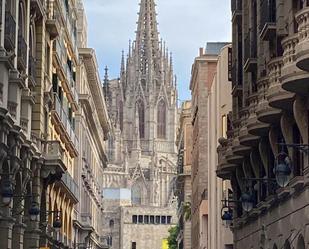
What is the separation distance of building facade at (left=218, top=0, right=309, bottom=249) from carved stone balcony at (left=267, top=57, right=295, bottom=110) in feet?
0.09

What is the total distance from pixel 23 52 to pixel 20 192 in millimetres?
5427

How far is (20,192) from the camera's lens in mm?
41875

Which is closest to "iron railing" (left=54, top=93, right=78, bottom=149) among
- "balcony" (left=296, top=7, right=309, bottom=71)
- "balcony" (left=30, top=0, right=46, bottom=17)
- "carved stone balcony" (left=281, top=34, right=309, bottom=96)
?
"balcony" (left=30, top=0, right=46, bottom=17)

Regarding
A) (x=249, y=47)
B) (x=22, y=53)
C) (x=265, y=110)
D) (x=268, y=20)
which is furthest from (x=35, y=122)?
(x=265, y=110)

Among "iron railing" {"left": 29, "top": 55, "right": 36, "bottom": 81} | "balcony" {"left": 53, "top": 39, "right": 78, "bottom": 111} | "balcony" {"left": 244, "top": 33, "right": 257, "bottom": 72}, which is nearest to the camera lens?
"balcony" {"left": 244, "top": 33, "right": 257, "bottom": 72}

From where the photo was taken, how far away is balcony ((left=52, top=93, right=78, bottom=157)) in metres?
54.5

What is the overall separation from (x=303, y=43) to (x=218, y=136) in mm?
38820

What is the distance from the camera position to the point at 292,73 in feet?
85.2

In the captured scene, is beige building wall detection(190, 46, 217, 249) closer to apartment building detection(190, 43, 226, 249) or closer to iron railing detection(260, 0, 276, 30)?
apartment building detection(190, 43, 226, 249)

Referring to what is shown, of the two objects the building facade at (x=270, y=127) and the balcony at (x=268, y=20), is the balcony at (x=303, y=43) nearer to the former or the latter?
the building facade at (x=270, y=127)

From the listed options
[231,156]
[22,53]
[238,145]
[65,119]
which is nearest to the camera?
[238,145]

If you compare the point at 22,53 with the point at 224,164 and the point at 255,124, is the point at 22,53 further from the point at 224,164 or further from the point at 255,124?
the point at 255,124

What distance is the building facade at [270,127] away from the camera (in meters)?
27.3

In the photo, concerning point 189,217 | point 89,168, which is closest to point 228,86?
point 89,168
